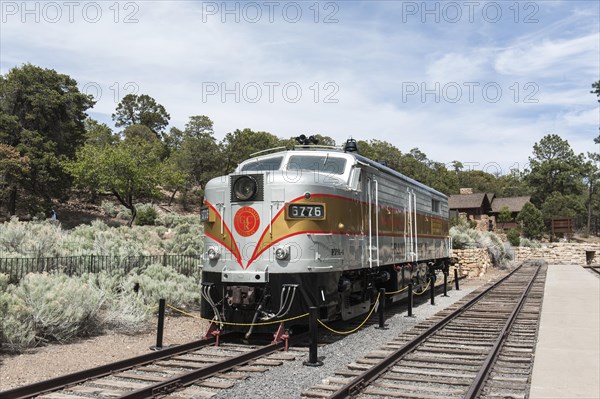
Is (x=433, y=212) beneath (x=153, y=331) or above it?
above

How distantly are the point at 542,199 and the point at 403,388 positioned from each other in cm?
8590

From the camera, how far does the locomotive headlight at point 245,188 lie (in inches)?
360

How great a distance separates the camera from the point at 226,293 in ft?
29.7

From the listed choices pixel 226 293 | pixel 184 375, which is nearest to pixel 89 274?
pixel 226 293

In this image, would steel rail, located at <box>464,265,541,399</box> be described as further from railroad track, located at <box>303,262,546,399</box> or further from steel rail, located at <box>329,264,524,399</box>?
steel rail, located at <box>329,264,524,399</box>

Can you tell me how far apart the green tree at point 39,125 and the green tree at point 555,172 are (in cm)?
7048

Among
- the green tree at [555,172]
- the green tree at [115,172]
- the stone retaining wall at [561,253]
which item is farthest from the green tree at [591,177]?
the green tree at [115,172]

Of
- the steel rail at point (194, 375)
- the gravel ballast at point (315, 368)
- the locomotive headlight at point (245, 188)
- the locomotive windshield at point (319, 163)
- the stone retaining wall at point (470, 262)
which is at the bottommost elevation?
the gravel ballast at point (315, 368)

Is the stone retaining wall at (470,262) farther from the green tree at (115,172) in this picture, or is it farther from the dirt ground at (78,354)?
the dirt ground at (78,354)

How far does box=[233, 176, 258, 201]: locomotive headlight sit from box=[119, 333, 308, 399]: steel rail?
2554 mm

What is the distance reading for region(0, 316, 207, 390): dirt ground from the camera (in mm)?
7214

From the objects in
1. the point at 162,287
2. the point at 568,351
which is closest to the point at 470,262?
the point at 568,351

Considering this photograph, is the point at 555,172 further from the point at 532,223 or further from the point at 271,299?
the point at 271,299

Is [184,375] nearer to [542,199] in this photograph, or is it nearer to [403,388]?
[403,388]
